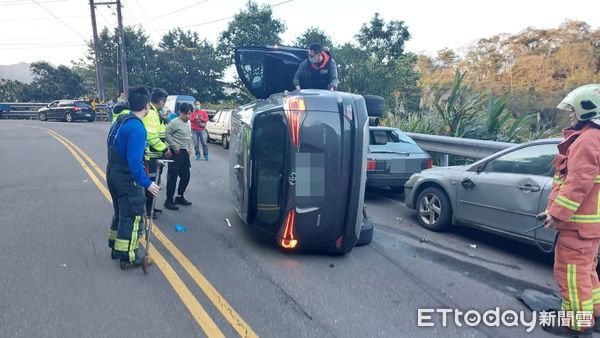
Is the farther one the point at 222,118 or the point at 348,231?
the point at 222,118

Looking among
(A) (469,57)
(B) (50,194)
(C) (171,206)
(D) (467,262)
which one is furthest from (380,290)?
(A) (469,57)

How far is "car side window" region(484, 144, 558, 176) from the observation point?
461cm

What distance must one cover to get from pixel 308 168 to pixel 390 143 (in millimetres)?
3642

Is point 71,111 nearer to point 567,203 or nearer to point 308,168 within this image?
point 308,168

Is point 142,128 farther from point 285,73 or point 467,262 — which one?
point 467,262

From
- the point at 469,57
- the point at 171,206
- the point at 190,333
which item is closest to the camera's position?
the point at 190,333

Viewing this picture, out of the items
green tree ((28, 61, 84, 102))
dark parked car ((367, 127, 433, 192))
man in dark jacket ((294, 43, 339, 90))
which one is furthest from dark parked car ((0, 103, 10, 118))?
dark parked car ((367, 127, 433, 192))

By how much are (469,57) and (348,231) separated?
5623cm

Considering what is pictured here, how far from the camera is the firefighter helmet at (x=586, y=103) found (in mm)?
3188

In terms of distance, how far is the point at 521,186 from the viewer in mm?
4664

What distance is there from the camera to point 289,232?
4.43 meters

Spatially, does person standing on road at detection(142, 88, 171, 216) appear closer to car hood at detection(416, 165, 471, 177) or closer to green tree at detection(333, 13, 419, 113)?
car hood at detection(416, 165, 471, 177)

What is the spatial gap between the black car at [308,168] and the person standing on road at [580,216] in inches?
71.1

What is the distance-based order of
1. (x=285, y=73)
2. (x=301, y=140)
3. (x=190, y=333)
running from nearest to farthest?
1. (x=190, y=333)
2. (x=301, y=140)
3. (x=285, y=73)
